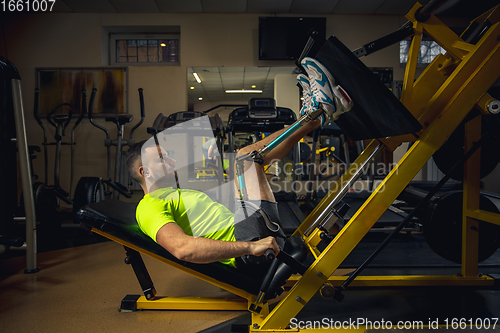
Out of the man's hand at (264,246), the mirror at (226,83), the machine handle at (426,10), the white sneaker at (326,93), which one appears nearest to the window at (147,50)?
the mirror at (226,83)

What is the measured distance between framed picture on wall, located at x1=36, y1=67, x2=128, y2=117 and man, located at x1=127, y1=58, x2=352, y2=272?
141 inches

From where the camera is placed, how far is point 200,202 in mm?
1367

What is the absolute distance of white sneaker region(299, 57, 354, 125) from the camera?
117 cm

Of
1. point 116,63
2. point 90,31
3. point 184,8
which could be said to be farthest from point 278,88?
point 90,31

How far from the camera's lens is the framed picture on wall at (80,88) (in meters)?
4.36

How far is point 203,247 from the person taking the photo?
1.04m

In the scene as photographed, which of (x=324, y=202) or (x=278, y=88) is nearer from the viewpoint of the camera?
(x=324, y=202)

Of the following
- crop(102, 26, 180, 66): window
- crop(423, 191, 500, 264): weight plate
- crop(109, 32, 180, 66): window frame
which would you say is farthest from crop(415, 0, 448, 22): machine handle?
crop(109, 32, 180, 66): window frame

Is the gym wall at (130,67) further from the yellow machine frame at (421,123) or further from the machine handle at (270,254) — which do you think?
the machine handle at (270,254)

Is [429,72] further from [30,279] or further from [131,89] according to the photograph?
[131,89]

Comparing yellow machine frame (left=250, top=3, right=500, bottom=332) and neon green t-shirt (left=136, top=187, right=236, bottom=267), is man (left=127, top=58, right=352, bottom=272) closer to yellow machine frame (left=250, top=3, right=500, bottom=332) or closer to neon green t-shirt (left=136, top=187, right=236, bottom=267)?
neon green t-shirt (left=136, top=187, right=236, bottom=267)

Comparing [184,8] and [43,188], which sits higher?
[184,8]

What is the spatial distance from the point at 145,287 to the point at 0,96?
1.87 meters

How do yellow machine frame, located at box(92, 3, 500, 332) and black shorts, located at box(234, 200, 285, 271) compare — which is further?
black shorts, located at box(234, 200, 285, 271)
